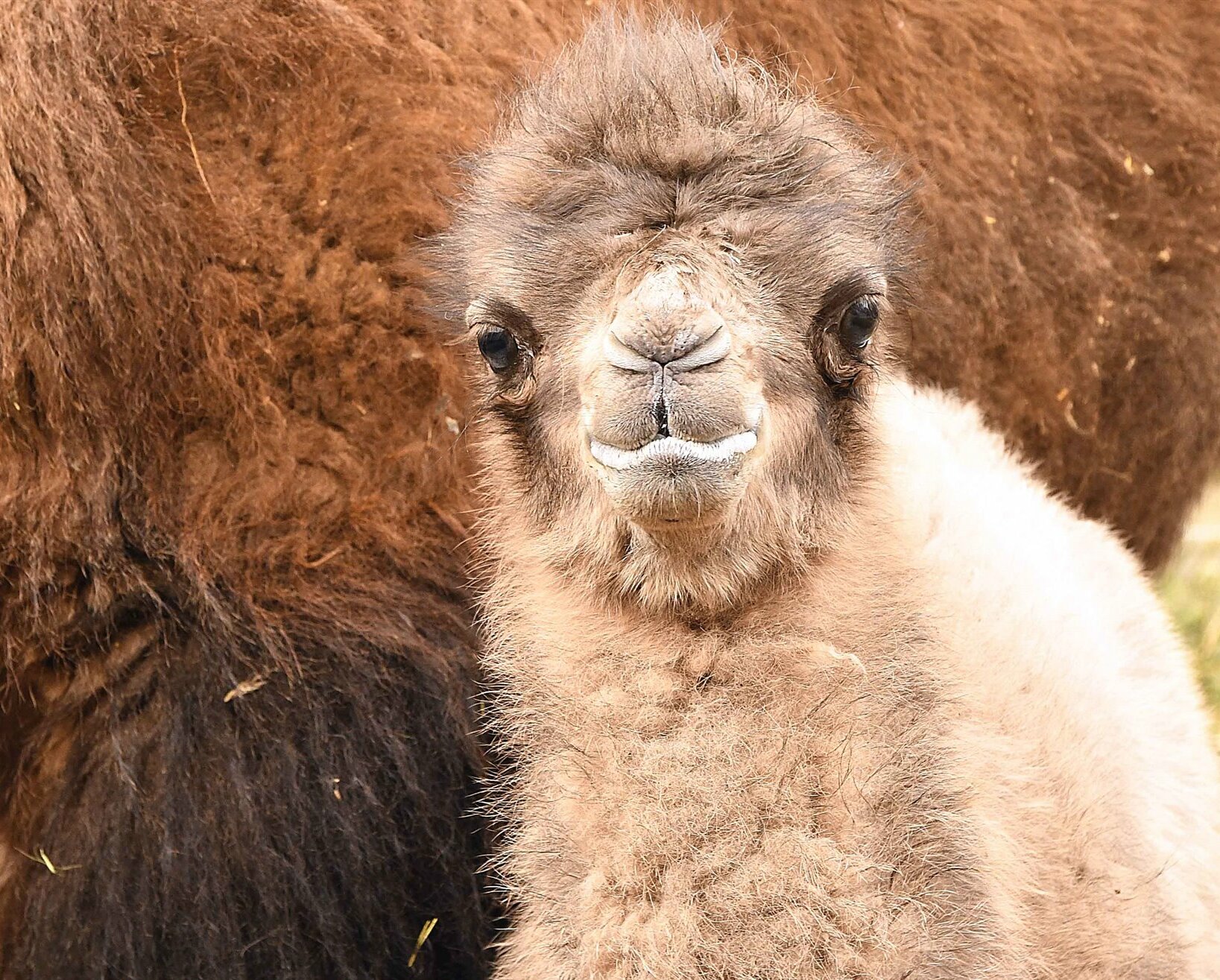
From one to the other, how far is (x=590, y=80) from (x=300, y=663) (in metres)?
1.09

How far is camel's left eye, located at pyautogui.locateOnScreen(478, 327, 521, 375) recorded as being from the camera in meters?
2.54

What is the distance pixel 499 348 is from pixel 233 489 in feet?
2.32

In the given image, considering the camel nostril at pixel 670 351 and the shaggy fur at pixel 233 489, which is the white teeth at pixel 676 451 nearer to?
the camel nostril at pixel 670 351

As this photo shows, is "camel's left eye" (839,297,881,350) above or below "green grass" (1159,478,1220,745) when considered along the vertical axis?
above

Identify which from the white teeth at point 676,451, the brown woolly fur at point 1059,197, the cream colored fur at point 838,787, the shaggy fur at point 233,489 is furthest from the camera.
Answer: the brown woolly fur at point 1059,197

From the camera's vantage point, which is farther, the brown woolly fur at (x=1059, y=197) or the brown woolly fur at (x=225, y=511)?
the brown woolly fur at (x=1059, y=197)

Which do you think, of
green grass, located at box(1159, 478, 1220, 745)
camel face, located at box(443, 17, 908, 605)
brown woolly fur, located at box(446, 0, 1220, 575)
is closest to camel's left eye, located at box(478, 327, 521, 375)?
camel face, located at box(443, 17, 908, 605)

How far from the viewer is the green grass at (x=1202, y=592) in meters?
5.39

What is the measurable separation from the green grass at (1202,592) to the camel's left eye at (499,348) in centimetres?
283

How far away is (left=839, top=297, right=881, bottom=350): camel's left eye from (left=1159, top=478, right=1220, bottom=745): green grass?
2.58 metres

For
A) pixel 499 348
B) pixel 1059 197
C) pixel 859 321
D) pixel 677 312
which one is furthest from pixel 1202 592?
pixel 677 312

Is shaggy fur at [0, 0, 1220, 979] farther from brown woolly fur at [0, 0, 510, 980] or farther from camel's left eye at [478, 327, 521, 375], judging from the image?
camel's left eye at [478, 327, 521, 375]

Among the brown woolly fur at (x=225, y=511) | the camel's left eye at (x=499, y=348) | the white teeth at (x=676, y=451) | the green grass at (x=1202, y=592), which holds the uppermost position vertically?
the white teeth at (x=676, y=451)

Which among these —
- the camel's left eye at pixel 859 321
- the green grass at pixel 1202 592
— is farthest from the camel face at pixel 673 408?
the green grass at pixel 1202 592
